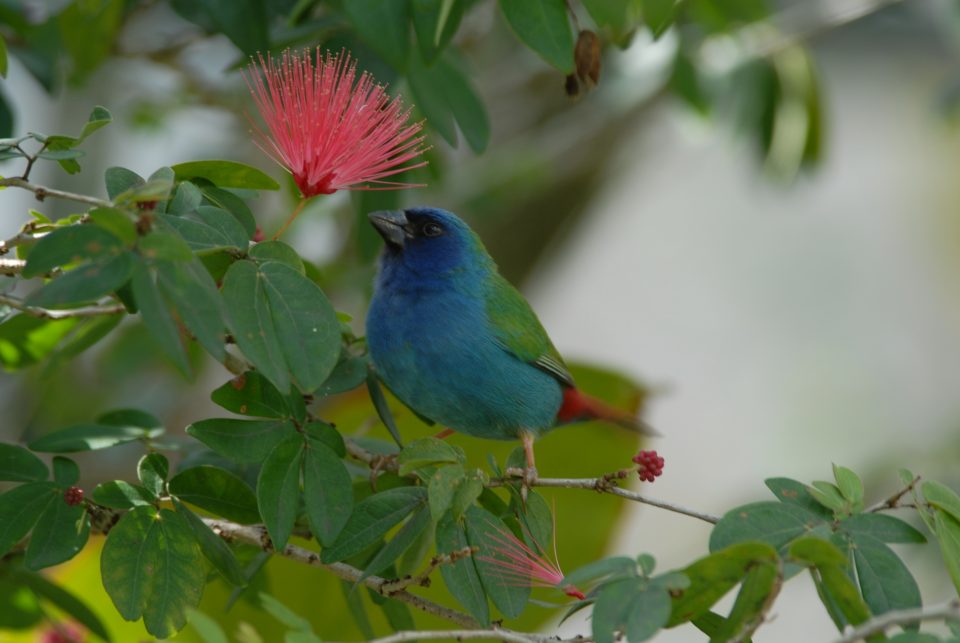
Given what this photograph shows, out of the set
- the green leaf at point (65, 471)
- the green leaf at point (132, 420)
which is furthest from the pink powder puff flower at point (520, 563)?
the green leaf at point (132, 420)

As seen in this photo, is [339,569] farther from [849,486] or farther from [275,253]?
[849,486]

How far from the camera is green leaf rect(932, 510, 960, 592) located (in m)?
1.85

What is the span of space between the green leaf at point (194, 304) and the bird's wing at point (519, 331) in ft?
4.25

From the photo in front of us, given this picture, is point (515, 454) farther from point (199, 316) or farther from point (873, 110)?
point (873, 110)

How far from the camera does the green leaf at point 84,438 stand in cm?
231

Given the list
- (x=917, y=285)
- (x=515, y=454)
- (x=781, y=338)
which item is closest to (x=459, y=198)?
(x=515, y=454)

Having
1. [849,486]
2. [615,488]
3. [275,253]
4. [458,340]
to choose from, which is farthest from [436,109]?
[849,486]

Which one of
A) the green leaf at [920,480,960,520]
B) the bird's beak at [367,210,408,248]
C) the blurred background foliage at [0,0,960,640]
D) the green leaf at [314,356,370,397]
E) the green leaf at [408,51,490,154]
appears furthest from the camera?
the bird's beak at [367,210,408,248]

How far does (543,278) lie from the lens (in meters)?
6.02

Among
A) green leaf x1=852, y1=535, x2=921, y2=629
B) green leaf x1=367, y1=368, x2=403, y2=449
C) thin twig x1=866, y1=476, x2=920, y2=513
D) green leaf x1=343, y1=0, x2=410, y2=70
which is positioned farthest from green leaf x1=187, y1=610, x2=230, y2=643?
green leaf x1=343, y1=0, x2=410, y2=70

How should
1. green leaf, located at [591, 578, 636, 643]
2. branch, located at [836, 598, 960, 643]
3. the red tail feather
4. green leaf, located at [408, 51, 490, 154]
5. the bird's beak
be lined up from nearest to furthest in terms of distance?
branch, located at [836, 598, 960, 643]
green leaf, located at [591, 578, 636, 643]
green leaf, located at [408, 51, 490, 154]
the bird's beak
the red tail feather

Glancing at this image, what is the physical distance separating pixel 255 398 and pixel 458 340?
74cm

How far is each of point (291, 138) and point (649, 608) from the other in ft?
3.58

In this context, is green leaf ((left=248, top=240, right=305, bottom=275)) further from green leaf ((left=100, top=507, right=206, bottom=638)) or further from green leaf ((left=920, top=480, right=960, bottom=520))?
green leaf ((left=920, top=480, right=960, bottom=520))
